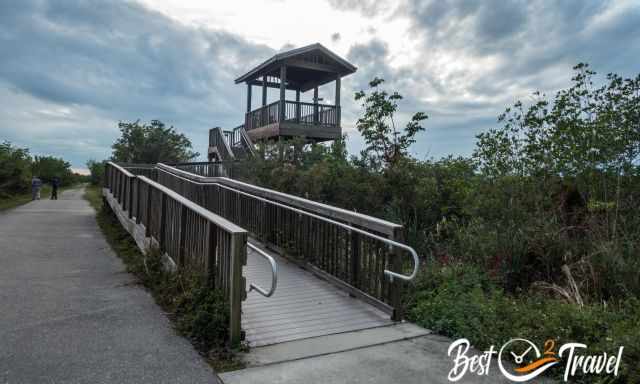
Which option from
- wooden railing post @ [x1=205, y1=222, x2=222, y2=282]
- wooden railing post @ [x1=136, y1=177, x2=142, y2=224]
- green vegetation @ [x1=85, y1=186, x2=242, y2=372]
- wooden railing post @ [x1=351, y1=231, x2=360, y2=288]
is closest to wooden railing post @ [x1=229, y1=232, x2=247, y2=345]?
green vegetation @ [x1=85, y1=186, x2=242, y2=372]

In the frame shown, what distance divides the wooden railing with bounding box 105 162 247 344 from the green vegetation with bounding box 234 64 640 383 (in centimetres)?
194

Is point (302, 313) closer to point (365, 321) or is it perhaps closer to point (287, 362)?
point (365, 321)

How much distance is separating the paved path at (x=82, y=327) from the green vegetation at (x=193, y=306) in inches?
4.1

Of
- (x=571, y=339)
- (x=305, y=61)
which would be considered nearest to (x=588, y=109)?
(x=571, y=339)

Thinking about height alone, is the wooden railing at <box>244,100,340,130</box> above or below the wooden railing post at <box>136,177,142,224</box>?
above

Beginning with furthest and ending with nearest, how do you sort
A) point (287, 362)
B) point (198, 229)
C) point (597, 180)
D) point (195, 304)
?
point (597, 180), point (198, 229), point (195, 304), point (287, 362)

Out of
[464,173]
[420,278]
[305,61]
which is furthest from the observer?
[305,61]

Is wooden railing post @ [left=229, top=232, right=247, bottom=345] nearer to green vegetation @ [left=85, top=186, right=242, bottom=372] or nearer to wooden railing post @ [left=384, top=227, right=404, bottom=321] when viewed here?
green vegetation @ [left=85, top=186, right=242, bottom=372]

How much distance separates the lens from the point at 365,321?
4762 millimetres

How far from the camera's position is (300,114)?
2030cm

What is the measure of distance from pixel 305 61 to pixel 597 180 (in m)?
15.3

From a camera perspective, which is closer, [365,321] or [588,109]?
[365,321]

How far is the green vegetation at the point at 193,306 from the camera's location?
3938 mm

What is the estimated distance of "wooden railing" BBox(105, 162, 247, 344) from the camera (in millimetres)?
4035
